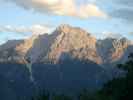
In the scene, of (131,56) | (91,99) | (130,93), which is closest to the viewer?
(130,93)

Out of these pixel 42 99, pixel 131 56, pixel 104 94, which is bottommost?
pixel 42 99

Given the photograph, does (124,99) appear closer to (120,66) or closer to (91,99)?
(120,66)

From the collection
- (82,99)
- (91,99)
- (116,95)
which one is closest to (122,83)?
(116,95)

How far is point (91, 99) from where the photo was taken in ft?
383

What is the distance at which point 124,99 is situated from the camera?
3344 inches

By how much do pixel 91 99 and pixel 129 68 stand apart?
25639mm

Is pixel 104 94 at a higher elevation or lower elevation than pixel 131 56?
lower

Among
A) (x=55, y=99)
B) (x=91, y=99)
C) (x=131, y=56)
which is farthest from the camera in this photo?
(x=55, y=99)

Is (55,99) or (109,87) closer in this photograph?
(109,87)

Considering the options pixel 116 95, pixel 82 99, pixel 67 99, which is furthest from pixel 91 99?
pixel 67 99

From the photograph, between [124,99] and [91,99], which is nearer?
[124,99]

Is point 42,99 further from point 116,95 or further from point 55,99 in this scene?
point 116,95

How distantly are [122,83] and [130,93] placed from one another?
6.94 metres

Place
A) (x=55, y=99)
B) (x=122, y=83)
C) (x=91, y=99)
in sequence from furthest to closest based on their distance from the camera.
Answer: (x=55, y=99)
(x=91, y=99)
(x=122, y=83)
